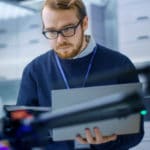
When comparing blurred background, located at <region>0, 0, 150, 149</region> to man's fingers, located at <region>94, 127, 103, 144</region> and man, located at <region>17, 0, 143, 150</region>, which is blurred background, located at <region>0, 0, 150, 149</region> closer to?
man, located at <region>17, 0, 143, 150</region>

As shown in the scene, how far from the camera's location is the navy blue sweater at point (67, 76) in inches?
34.8

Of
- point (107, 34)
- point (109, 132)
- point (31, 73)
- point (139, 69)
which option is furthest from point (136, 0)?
point (139, 69)

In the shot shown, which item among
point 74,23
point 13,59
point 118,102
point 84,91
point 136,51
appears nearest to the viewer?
point 118,102

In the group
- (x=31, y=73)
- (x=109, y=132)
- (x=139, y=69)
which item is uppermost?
(x=139, y=69)

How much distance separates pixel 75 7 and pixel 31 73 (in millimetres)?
212

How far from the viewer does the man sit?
87 centimetres

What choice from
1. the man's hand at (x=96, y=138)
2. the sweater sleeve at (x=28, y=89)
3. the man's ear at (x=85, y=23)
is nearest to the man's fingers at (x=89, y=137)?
→ the man's hand at (x=96, y=138)

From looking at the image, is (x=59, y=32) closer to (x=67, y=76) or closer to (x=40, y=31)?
(x=67, y=76)

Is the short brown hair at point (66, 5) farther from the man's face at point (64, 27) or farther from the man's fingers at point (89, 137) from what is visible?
the man's fingers at point (89, 137)

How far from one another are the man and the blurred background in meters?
0.16

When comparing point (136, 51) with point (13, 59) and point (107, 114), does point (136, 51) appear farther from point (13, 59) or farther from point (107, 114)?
point (107, 114)

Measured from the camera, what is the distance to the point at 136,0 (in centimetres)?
121

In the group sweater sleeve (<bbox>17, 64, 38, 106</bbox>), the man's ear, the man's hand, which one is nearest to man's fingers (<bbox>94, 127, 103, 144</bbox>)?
the man's hand

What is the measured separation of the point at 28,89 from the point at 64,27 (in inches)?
7.6
